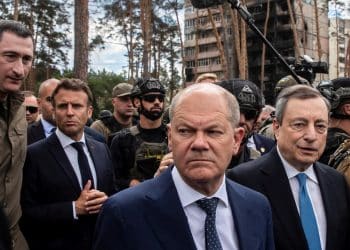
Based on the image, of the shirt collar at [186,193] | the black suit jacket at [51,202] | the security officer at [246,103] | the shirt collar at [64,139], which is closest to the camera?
the shirt collar at [186,193]

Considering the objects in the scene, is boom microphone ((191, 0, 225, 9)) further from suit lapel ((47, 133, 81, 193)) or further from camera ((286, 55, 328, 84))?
suit lapel ((47, 133, 81, 193))

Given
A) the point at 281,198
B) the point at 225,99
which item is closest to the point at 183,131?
the point at 225,99

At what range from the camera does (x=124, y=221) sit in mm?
1954

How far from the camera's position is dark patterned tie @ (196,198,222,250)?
6.44ft

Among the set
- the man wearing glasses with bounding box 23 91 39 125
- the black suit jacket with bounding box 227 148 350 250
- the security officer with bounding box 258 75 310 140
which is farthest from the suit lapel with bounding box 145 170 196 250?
the man wearing glasses with bounding box 23 91 39 125

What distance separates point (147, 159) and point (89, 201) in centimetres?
81

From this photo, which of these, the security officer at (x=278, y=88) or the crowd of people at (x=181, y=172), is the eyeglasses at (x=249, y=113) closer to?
the crowd of people at (x=181, y=172)

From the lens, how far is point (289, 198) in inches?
103

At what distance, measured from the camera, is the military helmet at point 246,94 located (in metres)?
2.98

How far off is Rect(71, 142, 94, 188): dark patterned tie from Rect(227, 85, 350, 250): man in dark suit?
42.6 inches

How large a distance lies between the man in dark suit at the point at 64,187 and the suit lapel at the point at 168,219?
4.01ft

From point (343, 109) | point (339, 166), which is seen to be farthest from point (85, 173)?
point (343, 109)

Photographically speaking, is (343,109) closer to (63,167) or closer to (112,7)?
(63,167)

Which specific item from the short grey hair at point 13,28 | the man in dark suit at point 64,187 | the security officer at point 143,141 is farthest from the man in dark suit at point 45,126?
the short grey hair at point 13,28
